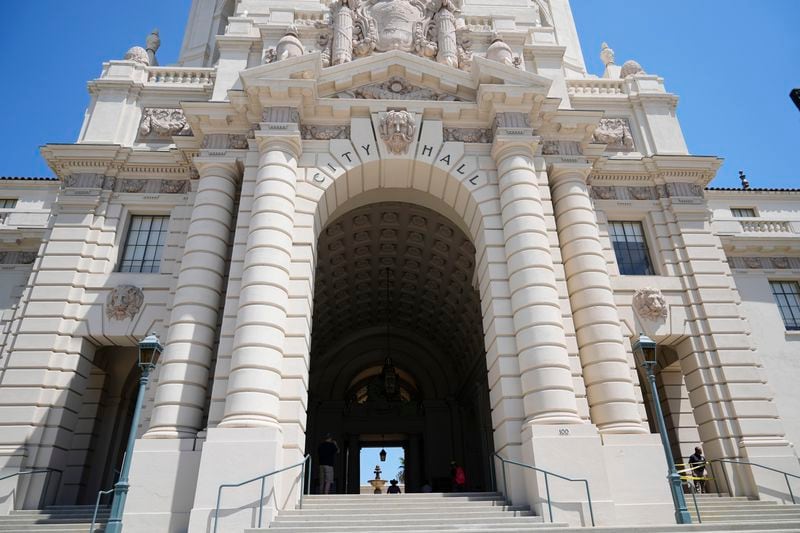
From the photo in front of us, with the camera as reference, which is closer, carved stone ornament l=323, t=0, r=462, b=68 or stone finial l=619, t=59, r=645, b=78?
carved stone ornament l=323, t=0, r=462, b=68

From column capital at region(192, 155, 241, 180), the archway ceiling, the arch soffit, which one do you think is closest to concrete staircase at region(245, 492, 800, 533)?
column capital at region(192, 155, 241, 180)

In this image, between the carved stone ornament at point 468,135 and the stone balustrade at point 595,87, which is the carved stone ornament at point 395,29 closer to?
the carved stone ornament at point 468,135

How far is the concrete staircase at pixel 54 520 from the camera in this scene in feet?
44.5

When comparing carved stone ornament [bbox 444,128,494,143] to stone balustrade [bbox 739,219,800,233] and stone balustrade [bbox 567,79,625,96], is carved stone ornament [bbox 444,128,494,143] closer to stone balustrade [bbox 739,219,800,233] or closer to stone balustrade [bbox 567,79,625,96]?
stone balustrade [bbox 567,79,625,96]

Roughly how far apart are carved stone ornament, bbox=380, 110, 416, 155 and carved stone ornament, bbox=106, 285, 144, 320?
1055cm

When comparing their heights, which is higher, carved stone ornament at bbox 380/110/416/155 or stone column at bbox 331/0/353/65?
stone column at bbox 331/0/353/65

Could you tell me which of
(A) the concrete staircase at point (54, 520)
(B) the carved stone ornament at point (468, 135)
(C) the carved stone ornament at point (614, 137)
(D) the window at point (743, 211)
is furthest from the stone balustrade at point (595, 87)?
(A) the concrete staircase at point (54, 520)

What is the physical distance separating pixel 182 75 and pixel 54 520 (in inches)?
724

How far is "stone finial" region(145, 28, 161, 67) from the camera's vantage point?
27527 millimetres

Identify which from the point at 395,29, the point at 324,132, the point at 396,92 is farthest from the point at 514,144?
the point at 395,29

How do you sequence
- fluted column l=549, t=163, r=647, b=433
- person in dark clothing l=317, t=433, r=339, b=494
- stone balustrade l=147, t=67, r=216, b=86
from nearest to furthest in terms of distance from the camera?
fluted column l=549, t=163, r=647, b=433, person in dark clothing l=317, t=433, r=339, b=494, stone balustrade l=147, t=67, r=216, b=86

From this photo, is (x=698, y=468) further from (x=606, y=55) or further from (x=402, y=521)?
(x=606, y=55)

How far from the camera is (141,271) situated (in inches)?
815

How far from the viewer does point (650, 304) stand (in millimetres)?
20109
